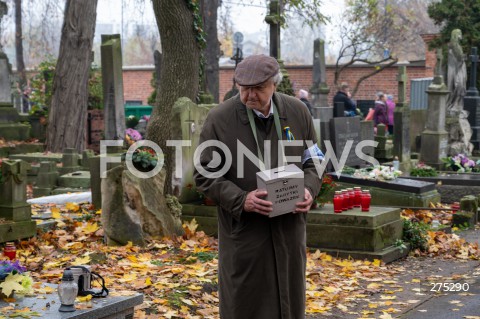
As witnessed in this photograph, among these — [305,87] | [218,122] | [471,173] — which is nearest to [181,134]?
[218,122]

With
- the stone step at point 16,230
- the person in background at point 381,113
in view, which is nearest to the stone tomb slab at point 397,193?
the stone step at point 16,230

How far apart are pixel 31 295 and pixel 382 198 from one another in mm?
8180

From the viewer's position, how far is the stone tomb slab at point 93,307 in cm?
521

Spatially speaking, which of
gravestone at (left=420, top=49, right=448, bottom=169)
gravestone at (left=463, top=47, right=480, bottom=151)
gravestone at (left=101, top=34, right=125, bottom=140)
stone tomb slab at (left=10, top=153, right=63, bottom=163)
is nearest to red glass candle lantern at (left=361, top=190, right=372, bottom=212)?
gravestone at (left=101, top=34, right=125, bottom=140)

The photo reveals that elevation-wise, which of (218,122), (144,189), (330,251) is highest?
(218,122)

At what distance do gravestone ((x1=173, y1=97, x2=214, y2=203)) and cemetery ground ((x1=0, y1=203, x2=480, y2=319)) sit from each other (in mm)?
628

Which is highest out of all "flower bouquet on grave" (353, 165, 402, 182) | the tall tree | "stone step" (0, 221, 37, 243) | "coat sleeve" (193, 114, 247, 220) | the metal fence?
the tall tree

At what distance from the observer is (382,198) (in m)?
13.1

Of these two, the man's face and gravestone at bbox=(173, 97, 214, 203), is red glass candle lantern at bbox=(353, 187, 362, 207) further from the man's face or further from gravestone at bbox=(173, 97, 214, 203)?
the man's face

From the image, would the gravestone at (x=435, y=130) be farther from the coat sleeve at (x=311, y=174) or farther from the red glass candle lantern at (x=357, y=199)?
the coat sleeve at (x=311, y=174)

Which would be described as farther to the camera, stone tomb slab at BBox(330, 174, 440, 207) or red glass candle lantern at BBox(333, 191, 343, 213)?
stone tomb slab at BBox(330, 174, 440, 207)

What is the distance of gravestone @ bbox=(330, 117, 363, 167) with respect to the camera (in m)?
14.9

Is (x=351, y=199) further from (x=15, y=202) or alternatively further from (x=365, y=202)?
(x=15, y=202)

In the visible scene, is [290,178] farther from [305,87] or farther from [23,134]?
[305,87]
